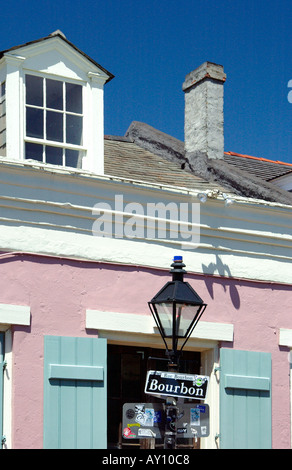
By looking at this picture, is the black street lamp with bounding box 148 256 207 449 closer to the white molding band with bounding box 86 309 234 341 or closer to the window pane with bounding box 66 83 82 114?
the white molding band with bounding box 86 309 234 341

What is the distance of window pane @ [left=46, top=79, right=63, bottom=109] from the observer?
9.39 m

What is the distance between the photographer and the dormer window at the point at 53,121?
9258mm

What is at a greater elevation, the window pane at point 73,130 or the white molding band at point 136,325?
the window pane at point 73,130

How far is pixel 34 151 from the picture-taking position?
9242 mm

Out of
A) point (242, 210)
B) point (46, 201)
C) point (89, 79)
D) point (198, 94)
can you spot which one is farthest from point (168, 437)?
point (198, 94)

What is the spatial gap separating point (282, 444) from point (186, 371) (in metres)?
1.31

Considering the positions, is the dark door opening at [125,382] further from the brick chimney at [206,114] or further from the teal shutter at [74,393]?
the brick chimney at [206,114]

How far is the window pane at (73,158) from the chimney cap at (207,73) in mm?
2994

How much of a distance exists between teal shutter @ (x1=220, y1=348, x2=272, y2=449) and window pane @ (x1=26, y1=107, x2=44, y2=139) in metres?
3.04

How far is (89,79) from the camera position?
959 centimetres

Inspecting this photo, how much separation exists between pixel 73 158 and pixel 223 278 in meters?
2.11

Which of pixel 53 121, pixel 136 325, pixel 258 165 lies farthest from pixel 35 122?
pixel 258 165

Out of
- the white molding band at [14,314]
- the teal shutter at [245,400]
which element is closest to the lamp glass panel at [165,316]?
the white molding band at [14,314]

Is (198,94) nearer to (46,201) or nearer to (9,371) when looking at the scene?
(46,201)
